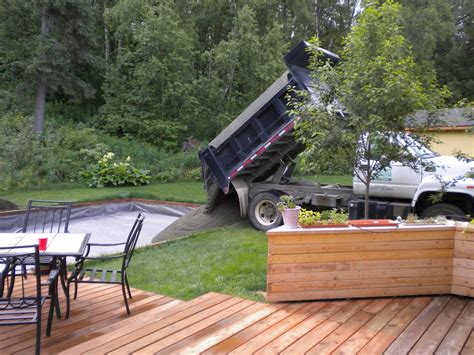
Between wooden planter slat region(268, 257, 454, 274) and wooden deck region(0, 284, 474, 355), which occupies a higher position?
wooden planter slat region(268, 257, 454, 274)

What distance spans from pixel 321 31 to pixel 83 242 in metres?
29.7

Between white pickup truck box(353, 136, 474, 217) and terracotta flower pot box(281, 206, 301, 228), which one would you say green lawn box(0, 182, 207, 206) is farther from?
terracotta flower pot box(281, 206, 301, 228)

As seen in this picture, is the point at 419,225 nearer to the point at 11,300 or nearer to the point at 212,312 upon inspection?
the point at 212,312

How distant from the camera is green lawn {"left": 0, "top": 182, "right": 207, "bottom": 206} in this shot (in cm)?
1182

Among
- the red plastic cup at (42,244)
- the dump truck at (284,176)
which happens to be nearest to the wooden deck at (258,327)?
the red plastic cup at (42,244)

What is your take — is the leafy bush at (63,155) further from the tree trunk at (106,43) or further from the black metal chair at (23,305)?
the black metal chair at (23,305)

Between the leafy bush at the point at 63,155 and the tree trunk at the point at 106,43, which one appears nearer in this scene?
the leafy bush at the point at 63,155

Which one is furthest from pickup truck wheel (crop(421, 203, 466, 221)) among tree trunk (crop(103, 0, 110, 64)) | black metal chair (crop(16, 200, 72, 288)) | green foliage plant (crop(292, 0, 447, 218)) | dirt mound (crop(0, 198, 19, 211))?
tree trunk (crop(103, 0, 110, 64))

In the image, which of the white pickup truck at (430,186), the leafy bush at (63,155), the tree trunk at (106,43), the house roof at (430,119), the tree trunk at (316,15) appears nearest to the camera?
the house roof at (430,119)

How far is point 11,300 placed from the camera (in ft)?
9.77

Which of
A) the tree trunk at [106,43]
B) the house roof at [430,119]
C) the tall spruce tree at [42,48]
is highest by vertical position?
the tree trunk at [106,43]

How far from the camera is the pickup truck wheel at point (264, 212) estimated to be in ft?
26.2

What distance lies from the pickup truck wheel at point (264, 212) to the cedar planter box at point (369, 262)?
3927 mm

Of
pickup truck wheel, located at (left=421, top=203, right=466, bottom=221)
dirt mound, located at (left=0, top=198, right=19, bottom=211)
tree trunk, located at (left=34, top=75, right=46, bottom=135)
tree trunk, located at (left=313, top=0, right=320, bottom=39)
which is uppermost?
tree trunk, located at (left=313, top=0, right=320, bottom=39)
